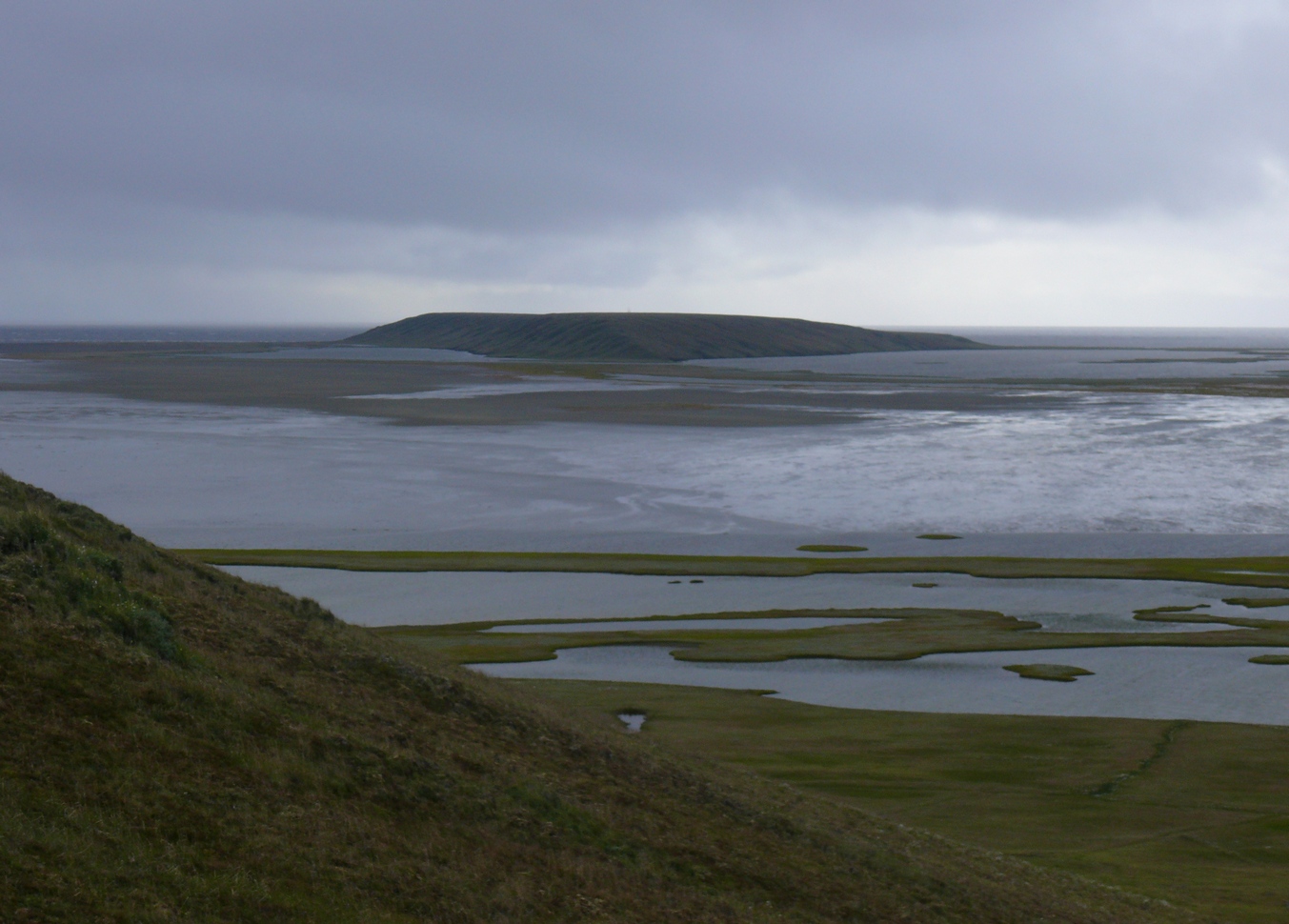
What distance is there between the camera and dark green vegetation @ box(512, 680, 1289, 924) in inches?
694

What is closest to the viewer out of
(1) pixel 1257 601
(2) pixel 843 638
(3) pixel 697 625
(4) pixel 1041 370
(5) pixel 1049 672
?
(5) pixel 1049 672

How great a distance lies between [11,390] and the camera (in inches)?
4321

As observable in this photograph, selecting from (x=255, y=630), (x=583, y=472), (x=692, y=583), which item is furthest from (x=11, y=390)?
(x=255, y=630)

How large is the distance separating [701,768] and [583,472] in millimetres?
43730

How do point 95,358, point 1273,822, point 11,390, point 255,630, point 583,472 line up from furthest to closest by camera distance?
point 95,358, point 11,390, point 583,472, point 1273,822, point 255,630

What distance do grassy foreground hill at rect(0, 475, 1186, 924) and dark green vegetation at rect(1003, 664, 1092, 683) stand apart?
1411 centimetres

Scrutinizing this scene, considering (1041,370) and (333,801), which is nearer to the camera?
(333,801)

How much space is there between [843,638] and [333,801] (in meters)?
24.2

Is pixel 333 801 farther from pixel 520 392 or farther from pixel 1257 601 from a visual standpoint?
pixel 520 392

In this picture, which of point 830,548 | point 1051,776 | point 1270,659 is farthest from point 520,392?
point 1051,776

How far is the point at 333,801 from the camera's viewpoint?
10711 millimetres

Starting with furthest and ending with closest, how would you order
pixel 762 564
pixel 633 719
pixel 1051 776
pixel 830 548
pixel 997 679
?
pixel 830 548
pixel 762 564
pixel 997 679
pixel 633 719
pixel 1051 776

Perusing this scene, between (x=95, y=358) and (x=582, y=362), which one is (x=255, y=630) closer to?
(x=582, y=362)

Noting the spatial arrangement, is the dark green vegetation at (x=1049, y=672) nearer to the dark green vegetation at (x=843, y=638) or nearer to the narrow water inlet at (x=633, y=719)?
the dark green vegetation at (x=843, y=638)
